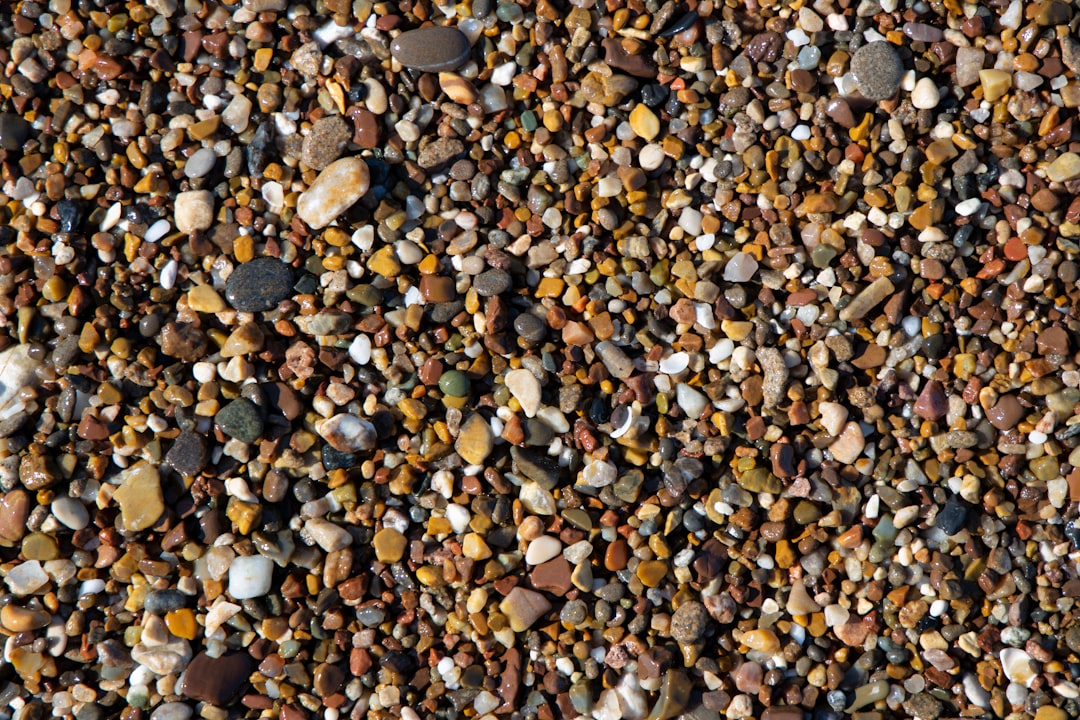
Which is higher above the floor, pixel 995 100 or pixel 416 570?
pixel 995 100

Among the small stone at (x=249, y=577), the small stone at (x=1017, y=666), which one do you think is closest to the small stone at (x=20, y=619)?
the small stone at (x=249, y=577)

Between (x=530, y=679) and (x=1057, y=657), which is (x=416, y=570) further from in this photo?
(x=1057, y=657)

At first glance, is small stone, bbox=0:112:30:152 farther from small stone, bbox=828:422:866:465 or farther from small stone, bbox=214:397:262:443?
small stone, bbox=828:422:866:465

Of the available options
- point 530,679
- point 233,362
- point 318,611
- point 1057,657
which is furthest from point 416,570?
point 1057,657

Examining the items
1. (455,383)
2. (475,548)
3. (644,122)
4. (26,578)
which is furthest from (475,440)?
(26,578)

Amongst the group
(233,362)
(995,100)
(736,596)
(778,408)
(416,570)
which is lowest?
(736,596)

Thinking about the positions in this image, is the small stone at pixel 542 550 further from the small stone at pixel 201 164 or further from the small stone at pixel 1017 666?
the small stone at pixel 201 164

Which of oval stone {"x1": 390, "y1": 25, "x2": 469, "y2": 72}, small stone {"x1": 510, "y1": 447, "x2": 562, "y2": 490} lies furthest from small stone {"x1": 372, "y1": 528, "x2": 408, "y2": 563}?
oval stone {"x1": 390, "y1": 25, "x2": 469, "y2": 72}
